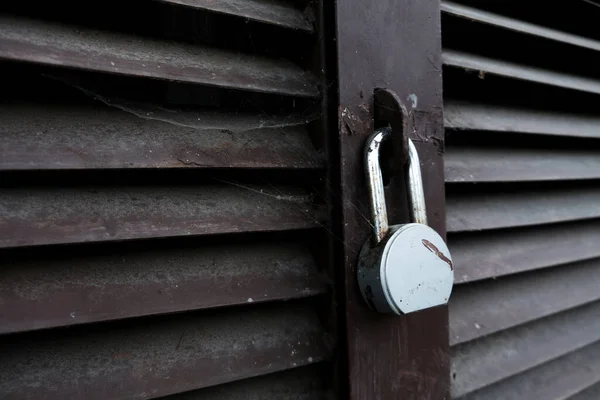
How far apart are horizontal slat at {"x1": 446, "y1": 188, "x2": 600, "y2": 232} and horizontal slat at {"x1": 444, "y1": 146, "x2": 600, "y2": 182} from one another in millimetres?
59

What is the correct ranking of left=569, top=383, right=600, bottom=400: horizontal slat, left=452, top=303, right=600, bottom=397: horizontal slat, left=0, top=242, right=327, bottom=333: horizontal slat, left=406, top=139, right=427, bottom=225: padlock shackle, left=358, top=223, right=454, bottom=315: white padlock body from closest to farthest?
left=0, top=242, right=327, bottom=333: horizontal slat, left=358, top=223, right=454, bottom=315: white padlock body, left=406, top=139, right=427, bottom=225: padlock shackle, left=452, top=303, right=600, bottom=397: horizontal slat, left=569, top=383, right=600, bottom=400: horizontal slat

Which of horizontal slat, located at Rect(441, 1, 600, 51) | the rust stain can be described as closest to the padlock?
the rust stain

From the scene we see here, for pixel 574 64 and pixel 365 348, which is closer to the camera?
pixel 365 348

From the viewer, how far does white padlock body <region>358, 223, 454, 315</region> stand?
740 mm

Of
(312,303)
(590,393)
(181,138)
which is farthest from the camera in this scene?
(590,393)

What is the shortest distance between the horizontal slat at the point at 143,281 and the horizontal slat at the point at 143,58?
0.28 metres

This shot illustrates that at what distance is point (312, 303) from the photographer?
0.87 metres

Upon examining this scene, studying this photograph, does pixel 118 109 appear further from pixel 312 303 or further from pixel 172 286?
pixel 312 303

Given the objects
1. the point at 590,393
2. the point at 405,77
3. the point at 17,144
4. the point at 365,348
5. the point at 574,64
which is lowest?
the point at 590,393

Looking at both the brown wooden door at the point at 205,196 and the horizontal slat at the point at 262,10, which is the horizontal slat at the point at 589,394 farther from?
the horizontal slat at the point at 262,10

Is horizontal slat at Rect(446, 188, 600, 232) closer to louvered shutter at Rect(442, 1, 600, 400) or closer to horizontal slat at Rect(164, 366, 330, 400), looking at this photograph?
louvered shutter at Rect(442, 1, 600, 400)

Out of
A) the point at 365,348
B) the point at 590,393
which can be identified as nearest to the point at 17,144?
the point at 365,348

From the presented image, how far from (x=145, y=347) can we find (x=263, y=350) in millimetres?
200

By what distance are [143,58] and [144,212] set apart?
25 centimetres
